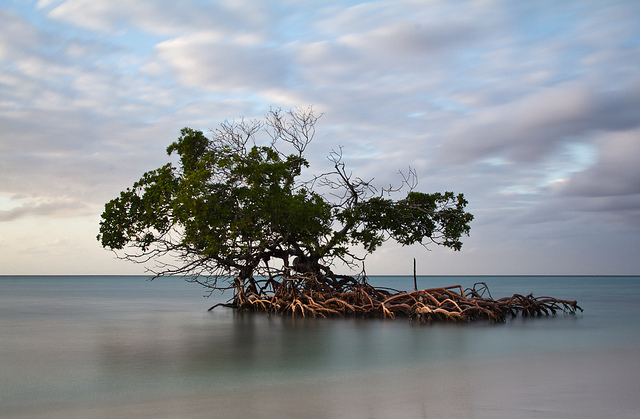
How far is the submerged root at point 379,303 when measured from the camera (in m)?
16.1

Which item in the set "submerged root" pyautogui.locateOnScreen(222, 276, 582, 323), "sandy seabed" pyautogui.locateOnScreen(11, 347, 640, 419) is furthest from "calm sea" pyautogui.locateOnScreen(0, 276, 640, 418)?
"submerged root" pyautogui.locateOnScreen(222, 276, 582, 323)

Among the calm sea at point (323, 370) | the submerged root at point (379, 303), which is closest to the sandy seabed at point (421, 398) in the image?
the calm sea at point (323, 370)

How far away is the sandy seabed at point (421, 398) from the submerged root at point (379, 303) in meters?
6.59

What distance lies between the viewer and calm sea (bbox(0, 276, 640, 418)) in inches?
270

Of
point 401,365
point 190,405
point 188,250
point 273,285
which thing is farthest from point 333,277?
point 190,405

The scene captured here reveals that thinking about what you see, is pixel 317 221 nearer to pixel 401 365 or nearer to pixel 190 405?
pixel 401 365

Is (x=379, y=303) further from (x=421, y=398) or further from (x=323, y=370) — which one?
(x=421, y=398)

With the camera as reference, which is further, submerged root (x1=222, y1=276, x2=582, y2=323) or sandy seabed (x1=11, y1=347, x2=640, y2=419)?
submerged root (x1=222, y1=276, x2=582, y2=323)

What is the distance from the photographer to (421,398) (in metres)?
7.27

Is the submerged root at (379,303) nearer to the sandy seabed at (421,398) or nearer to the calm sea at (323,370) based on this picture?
the calm sea at (323,370)

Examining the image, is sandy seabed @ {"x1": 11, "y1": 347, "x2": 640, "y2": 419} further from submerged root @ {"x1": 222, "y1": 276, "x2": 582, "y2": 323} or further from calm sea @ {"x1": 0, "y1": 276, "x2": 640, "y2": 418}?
submerged root @ {"x1": 222, "y1": 276, "x2": 582, "y2": 323}

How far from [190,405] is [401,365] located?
413 cm

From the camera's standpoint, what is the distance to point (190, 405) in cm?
691

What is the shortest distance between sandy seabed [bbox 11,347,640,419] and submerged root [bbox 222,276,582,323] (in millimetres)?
6593
